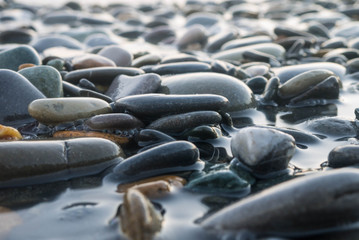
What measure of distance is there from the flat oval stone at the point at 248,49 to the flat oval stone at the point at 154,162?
2729mm

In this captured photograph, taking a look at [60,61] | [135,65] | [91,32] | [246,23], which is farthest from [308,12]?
[60,61]

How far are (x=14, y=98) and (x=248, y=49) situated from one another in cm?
278

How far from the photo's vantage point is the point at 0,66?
11.3 feet

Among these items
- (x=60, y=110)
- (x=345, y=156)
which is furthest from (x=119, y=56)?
(x=345, y=156)

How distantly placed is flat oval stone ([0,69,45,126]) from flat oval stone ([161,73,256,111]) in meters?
0.99

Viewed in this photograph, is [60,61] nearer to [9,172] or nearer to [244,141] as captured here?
[9,172]

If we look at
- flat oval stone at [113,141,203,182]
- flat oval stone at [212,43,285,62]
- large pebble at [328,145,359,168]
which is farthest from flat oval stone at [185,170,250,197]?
flat oval stone at [212,43,285,62]

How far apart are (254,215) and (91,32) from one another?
19.9 ft

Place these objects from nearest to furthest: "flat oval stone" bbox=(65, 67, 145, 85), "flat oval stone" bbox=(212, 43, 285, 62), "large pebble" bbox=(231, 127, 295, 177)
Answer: "large pebble" bbox=(231, 127, 295, 177)
"flat oval stone" bbox=(65, 67, 145, 85)
"flat oval stone" bbox=(212, 43, 285, 62)

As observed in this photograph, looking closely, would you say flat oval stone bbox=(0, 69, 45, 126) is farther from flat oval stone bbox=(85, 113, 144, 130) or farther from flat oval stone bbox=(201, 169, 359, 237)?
flat oval stone bbox=(201, 169, 359, 237)

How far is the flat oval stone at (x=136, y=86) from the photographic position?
2.93 m

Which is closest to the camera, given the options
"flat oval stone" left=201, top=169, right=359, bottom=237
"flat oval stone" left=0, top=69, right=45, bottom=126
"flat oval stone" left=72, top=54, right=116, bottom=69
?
"flat oval stone" left=201, top=169, right=359, bottom=237

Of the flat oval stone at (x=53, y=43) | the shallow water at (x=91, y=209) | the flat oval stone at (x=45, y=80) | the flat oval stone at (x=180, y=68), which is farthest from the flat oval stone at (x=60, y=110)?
the flat oval stone at (x=53, y=43)

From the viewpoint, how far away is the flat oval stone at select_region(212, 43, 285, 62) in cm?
450
